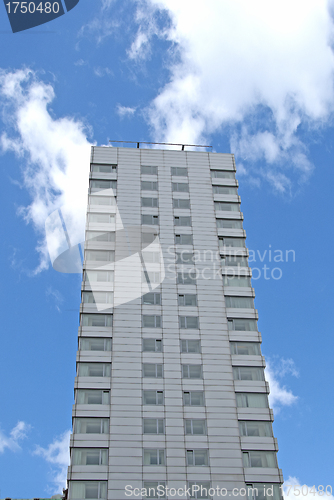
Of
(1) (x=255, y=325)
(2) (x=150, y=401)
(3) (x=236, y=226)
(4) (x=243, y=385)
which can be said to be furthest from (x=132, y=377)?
(3) (x=236, y=226)

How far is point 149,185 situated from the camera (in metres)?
68.0

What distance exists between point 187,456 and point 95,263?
24.1m

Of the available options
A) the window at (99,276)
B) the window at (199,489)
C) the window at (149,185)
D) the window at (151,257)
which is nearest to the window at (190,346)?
the window at (151,257)

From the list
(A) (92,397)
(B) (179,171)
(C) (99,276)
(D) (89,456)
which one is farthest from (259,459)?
(B) (179,171)

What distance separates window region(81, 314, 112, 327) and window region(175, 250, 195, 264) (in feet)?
36.4

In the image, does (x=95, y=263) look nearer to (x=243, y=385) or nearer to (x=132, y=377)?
(x=132, y=377)

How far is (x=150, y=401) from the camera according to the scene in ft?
165

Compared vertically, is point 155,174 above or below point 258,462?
above

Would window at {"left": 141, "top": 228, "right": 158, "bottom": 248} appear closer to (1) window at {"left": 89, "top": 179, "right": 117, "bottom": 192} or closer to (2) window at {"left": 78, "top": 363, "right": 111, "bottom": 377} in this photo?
(1) window at {"left": 89, "top": 179, "right": 117, "bottom": 192}

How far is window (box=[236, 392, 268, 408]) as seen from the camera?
51.5 m

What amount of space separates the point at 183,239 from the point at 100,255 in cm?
1048

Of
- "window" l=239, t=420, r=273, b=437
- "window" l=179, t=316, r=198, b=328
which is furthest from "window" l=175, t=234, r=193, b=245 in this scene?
"window" l=239, t=420, r=273, b=437

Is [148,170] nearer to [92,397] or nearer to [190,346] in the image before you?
[190,346]

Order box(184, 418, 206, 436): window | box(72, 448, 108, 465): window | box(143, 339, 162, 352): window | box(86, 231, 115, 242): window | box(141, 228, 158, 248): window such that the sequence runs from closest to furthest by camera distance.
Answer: box(72, 448, 108, 465): window, box(184, 418, 206, 436): window, box(143, 339, 162, 352): window, box(141, 228, 158, 248): window, box(86, 231, 115, 242): window
